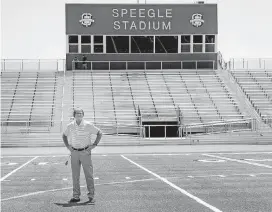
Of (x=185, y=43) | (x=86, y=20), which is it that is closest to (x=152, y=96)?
(x=185, y=43)

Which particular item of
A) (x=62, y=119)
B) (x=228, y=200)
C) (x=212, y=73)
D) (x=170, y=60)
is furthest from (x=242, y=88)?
(x=228, y=200)

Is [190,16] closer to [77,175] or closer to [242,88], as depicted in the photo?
[242,88]

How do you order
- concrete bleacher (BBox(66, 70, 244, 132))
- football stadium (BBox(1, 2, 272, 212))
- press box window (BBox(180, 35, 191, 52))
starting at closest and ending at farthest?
1. football stadium (BBox(1, 2, 272, 212))
2. concrete bleacher (BBox(66, 70, 244, 132))
3. press box window (BBox(180, 35, 191, 52))

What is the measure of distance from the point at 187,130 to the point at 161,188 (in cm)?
2412

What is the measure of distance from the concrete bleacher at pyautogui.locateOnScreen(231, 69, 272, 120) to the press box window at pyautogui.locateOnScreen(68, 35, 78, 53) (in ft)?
43.7

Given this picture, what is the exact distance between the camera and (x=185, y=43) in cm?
5034

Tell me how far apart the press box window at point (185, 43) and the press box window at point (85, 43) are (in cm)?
785

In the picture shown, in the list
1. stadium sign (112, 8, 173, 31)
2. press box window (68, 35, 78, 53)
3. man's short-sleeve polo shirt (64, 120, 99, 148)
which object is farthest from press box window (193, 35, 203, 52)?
man's short-sleeve polo shirt (64, 120, 99, 148)

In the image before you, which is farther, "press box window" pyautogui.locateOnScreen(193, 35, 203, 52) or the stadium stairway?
"press box window" pyautogui.locateOnScreen(193, 35, 203, 52)

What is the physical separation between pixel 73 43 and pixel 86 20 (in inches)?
88.8

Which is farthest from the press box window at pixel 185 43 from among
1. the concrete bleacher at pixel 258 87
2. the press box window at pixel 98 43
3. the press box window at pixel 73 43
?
the press box window at pixel 73 43

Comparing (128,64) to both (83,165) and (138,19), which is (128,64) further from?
Result: (83,165)

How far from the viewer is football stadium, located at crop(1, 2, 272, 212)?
42.5 feet

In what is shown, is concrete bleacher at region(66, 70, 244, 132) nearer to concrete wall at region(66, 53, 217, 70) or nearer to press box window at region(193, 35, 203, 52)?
concrete wall at region(66, 53, 217, 70)
